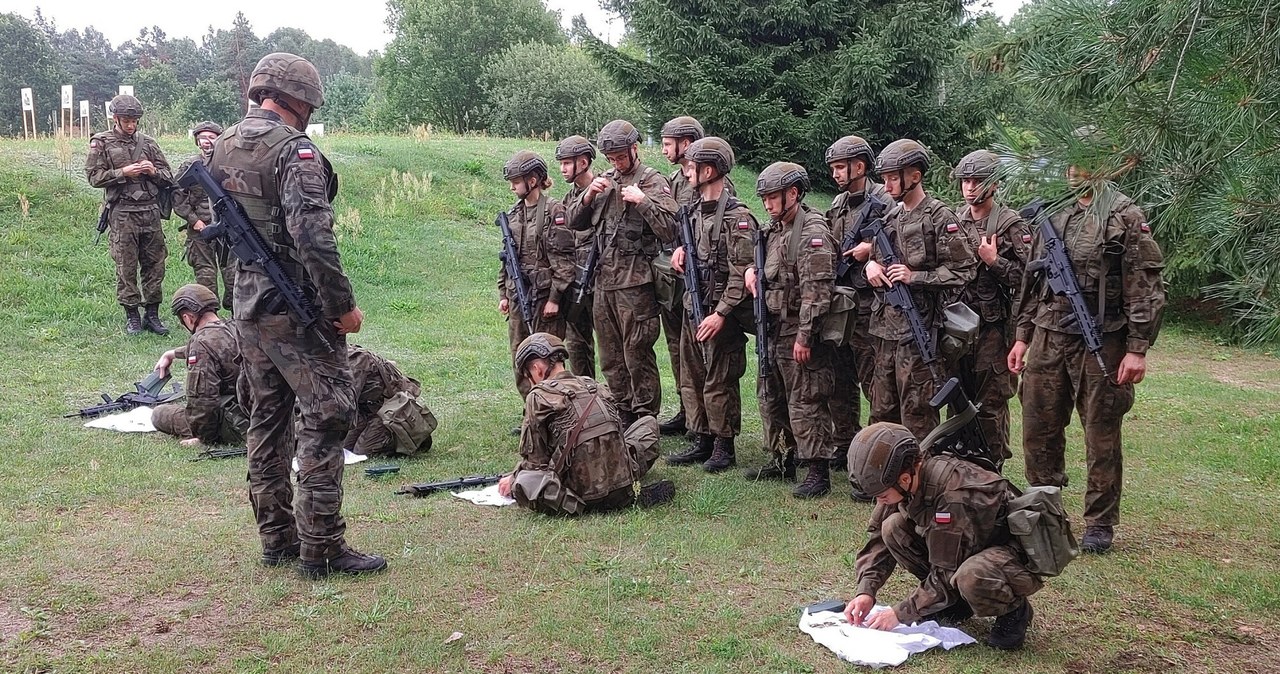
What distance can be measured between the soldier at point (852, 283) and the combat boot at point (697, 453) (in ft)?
3.14

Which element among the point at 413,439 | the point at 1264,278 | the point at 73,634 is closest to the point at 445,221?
the point at 413,439

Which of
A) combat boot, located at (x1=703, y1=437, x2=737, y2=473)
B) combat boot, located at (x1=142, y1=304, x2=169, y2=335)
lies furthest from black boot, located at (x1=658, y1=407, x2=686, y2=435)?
combat boot, located at (x1=142, y1=304, x2=169, y2=335)

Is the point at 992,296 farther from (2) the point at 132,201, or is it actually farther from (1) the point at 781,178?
(2) the point at 132,201

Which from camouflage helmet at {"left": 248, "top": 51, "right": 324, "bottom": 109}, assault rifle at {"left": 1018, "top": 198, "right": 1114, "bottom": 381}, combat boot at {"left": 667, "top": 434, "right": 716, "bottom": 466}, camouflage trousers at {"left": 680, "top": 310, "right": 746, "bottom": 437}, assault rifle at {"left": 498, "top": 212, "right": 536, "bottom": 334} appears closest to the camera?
camouflage helmet at {"left": 248, "top": 51, "right": 324, "bottom": 109}

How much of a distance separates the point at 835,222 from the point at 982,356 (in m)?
1.44

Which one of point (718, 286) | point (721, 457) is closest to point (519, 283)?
point (718, 286)

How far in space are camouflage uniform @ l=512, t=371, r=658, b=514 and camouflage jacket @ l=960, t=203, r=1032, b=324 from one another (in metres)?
2.96

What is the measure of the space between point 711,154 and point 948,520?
371 cm

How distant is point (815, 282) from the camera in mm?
6719

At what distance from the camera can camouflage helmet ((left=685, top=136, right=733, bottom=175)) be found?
7348 mm

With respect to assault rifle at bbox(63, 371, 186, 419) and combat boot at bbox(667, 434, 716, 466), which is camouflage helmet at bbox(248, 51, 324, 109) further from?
assault rifle at bbox(63, 371, 186, 419)

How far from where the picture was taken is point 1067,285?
579 centimetres

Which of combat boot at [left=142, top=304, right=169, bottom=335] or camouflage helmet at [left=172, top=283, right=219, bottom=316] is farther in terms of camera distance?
combat boot at [left=142, top=304, right=169, bottom=335]

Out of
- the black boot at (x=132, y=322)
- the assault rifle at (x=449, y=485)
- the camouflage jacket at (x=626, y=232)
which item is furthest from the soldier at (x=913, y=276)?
the black boot at (x=132, y=322)
